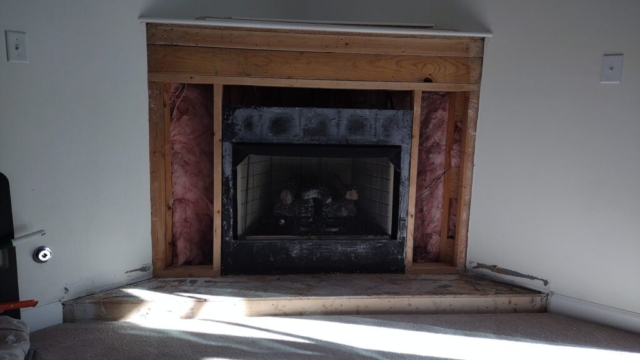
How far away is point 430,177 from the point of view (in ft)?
8.30

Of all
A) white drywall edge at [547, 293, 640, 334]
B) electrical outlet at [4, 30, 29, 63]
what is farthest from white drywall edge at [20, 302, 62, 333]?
white drywall edge at [547, 293, 640, 334]

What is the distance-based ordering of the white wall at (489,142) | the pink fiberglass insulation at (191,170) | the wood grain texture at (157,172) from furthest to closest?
the pink fiberglass insulation at (191,170), the wood grain texture at (157,172), the white wall at (489,142)

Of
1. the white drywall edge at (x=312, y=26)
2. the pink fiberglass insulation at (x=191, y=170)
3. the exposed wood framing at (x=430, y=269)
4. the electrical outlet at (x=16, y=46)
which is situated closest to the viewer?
the electrical outlet at (x=16, y=46)

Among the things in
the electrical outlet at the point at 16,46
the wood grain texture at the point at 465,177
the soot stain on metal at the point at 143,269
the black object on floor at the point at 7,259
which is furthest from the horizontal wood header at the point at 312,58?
the soot stain on metal at the point at 143,269

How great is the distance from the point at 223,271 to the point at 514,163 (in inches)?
59.8

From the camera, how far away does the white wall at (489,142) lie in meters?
1.85

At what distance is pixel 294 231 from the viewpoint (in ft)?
7.91

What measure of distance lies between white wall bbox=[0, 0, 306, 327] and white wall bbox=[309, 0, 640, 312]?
5.15 feet

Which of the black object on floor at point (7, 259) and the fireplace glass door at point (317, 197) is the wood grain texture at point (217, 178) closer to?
the fireplace glass door at point (317, 197)

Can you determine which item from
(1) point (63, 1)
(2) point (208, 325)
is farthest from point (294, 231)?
(1) point (63, 1)

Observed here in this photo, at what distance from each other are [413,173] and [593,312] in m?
1.01

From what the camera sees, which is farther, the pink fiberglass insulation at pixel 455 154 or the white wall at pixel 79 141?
the pink fiberglass insulation at pixel 455 154

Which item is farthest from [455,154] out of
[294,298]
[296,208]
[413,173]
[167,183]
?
[167,183]

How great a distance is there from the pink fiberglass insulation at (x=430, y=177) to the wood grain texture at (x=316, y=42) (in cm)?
29
